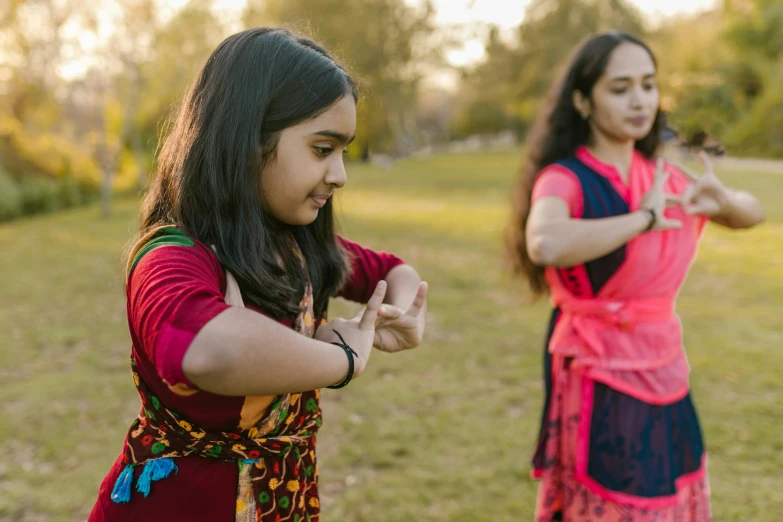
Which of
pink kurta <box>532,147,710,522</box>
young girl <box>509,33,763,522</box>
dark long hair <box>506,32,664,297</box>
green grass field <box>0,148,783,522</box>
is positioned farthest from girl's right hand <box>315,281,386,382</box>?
dark long hair <box>506,32,664,297</box>

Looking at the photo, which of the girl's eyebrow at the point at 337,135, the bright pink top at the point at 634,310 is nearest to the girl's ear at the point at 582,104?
the bright pink top at the point at 634,310

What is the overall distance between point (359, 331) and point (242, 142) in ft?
1.50

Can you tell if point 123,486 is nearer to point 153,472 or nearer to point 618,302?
point 153,472

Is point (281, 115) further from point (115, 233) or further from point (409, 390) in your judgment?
point (115, 233)

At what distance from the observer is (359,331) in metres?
1.39

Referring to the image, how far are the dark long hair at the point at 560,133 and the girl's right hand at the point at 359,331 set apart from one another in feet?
4.74

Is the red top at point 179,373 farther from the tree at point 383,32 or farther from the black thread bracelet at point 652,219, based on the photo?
the tree at point 383,32

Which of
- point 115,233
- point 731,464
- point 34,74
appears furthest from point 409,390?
point 34,74

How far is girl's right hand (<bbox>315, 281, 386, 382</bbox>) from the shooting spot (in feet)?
4.41

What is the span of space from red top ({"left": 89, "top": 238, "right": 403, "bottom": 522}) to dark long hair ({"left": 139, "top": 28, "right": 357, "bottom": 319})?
71 mm

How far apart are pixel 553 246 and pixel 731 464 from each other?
8.02ft

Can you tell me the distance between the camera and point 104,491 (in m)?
1.52

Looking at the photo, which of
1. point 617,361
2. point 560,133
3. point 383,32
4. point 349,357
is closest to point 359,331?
point 349,357

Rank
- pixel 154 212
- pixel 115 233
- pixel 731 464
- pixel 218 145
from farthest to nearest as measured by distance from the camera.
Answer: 1. pixel 115 233
2. pixel 731 464
3. pixel 154 212
4. pixel 218 145
